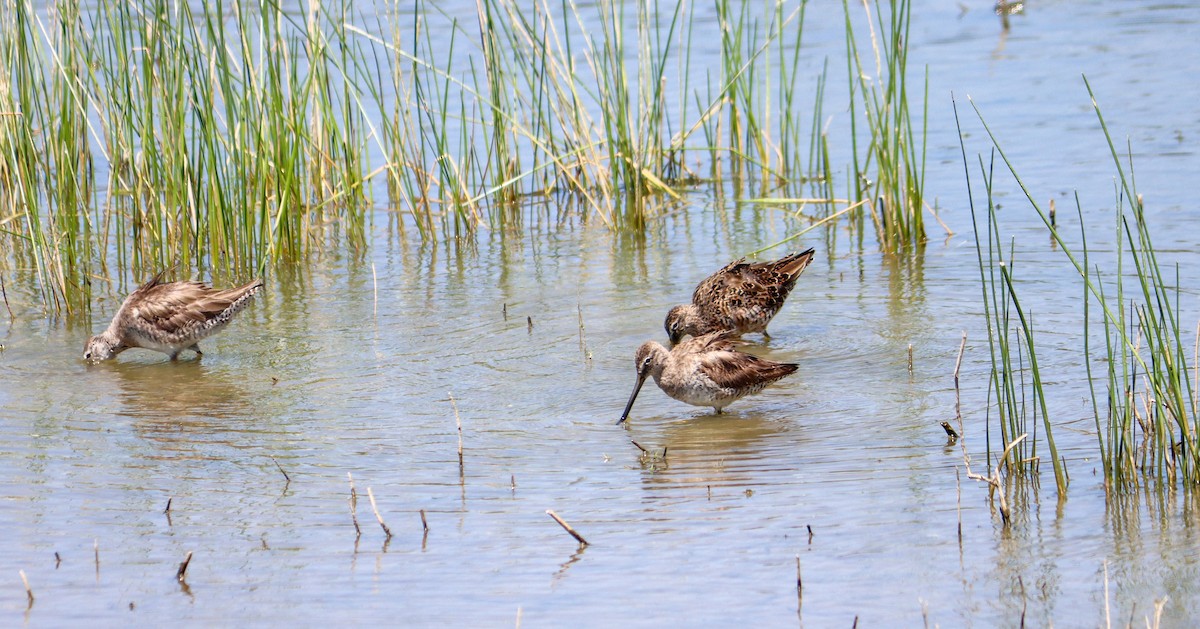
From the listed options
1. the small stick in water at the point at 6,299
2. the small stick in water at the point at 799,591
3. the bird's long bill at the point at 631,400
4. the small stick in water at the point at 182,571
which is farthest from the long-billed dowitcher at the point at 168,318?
the small stick in water at the point at 799,591

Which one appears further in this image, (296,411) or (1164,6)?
(1164,6)

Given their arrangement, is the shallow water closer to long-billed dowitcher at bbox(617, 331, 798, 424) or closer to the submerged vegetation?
long-billed dowitcher at bbox(617, 331, 798, 424)

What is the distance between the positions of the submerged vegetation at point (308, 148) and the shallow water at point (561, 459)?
396 millimetres

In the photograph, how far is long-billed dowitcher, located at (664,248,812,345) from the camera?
8102 mm

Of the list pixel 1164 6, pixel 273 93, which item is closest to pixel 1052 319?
pixel 273 93

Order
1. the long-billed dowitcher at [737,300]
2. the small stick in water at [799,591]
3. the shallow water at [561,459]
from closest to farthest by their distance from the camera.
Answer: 1. the small stick in water at [799,591]
2. the shallow water at [561,459]
3. the long-billed dowitcher at [737,300]

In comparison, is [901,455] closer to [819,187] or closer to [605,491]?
[605,491]

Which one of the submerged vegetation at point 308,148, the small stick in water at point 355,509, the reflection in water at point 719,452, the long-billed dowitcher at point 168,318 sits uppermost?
the submerged vegetation at point 308,148

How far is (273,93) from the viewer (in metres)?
8.68

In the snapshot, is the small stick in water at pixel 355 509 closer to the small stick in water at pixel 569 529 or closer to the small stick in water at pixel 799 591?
the small stick in water at pixel 569 529

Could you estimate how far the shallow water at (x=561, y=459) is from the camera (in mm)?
4398

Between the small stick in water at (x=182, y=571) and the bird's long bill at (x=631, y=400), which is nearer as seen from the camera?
the small stick in water at (x=182, y=571)

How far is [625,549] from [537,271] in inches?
195

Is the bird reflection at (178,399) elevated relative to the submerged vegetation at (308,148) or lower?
lower
